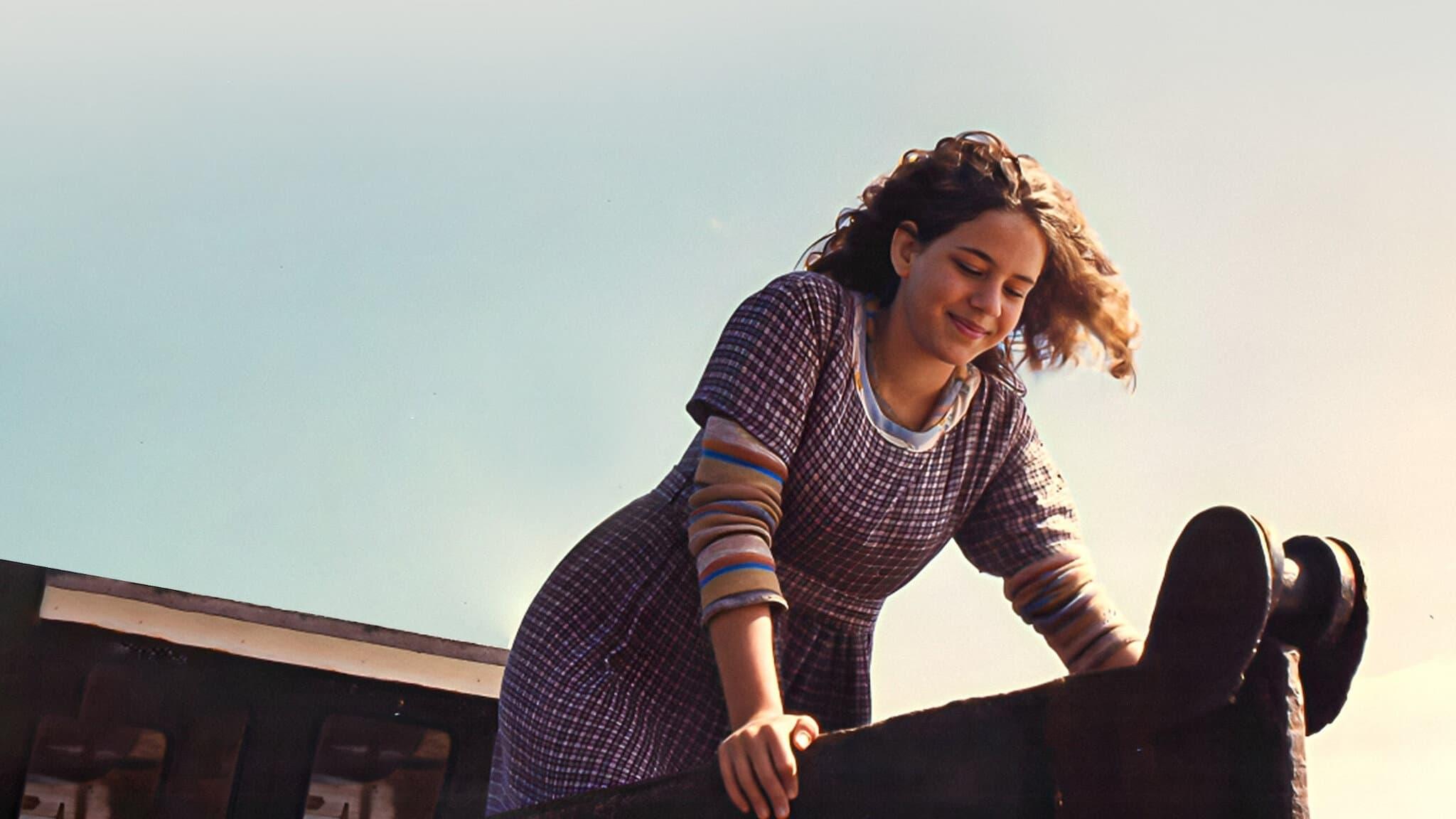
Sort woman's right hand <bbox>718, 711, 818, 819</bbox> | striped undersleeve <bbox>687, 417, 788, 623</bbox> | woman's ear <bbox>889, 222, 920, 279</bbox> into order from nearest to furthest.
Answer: woman's right hand <bbox>718, 711, 818, 819</bbox> < striped undersleeve <bbox>687, 417, 788, 623</bbox> < woman's ear <bbox>889, 222, 920, 279</bbox>

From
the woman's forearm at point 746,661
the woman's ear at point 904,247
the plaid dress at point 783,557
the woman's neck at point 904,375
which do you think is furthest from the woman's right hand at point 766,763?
the woman's ear at point 904,247

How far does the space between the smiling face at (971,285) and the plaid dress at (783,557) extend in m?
0.11

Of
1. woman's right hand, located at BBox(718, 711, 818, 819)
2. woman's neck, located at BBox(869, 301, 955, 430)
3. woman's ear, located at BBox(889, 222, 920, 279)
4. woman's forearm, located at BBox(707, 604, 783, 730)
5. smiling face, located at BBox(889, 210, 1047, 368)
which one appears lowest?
woman's right hand, located at BBox(718, 711, 818, 819)

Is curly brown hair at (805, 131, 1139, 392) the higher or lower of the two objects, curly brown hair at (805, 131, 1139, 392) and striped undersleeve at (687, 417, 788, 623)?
the higher

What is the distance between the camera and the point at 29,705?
443 centimetres

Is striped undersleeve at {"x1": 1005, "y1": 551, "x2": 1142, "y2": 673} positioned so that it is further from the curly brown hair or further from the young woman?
the curly brown hair

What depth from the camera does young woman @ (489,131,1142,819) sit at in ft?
6.76

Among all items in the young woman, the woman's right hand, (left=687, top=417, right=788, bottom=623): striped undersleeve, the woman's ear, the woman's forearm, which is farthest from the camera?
the woman's ear

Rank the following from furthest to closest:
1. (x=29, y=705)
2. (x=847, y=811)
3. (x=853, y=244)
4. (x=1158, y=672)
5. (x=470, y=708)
A: (x=470, y=708)
(x=29, y=705)
(x=853, y=244)
(x=847, y=811)
(x=1158, y=672)

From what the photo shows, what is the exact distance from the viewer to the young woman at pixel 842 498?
81.1 inches

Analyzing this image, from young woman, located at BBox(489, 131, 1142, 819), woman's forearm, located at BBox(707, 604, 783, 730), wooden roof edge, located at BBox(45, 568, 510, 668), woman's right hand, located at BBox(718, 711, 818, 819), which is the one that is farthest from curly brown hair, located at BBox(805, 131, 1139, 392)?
wooden roof edge, located at BBox(45, 568, 510, 668)

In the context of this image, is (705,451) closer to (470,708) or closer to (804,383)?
(804,383)

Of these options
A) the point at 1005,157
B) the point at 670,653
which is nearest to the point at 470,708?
the point at 670,653

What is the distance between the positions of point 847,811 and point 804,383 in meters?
0.74
